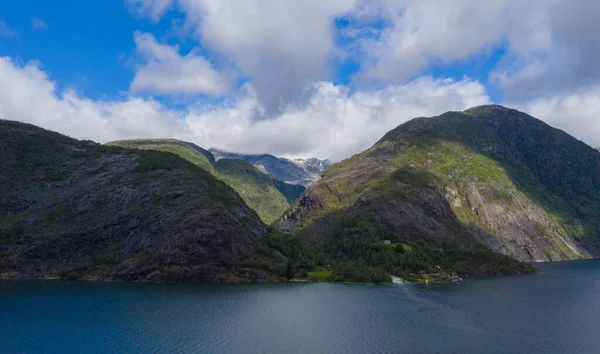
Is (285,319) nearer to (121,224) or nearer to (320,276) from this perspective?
(320,276)

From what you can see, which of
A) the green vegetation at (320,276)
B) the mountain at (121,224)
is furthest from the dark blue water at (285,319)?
the green vegetation at (320,276)

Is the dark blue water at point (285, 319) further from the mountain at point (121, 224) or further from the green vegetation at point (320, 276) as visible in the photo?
the green vegetation at point (320, 276)

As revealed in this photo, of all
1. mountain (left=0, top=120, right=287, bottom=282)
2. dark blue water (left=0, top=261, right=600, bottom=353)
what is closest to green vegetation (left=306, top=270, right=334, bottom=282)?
mountain (left=0, top=120, right=287, bottom=282)

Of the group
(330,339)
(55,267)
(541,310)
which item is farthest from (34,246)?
(541,310)

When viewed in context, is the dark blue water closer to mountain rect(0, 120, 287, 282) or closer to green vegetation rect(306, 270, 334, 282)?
mountain rect(0, 120, 287, 282)

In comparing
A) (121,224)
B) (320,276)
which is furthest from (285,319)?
(121,224)

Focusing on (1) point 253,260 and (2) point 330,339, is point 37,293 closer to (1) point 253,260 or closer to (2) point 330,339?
(1) point 253,260
